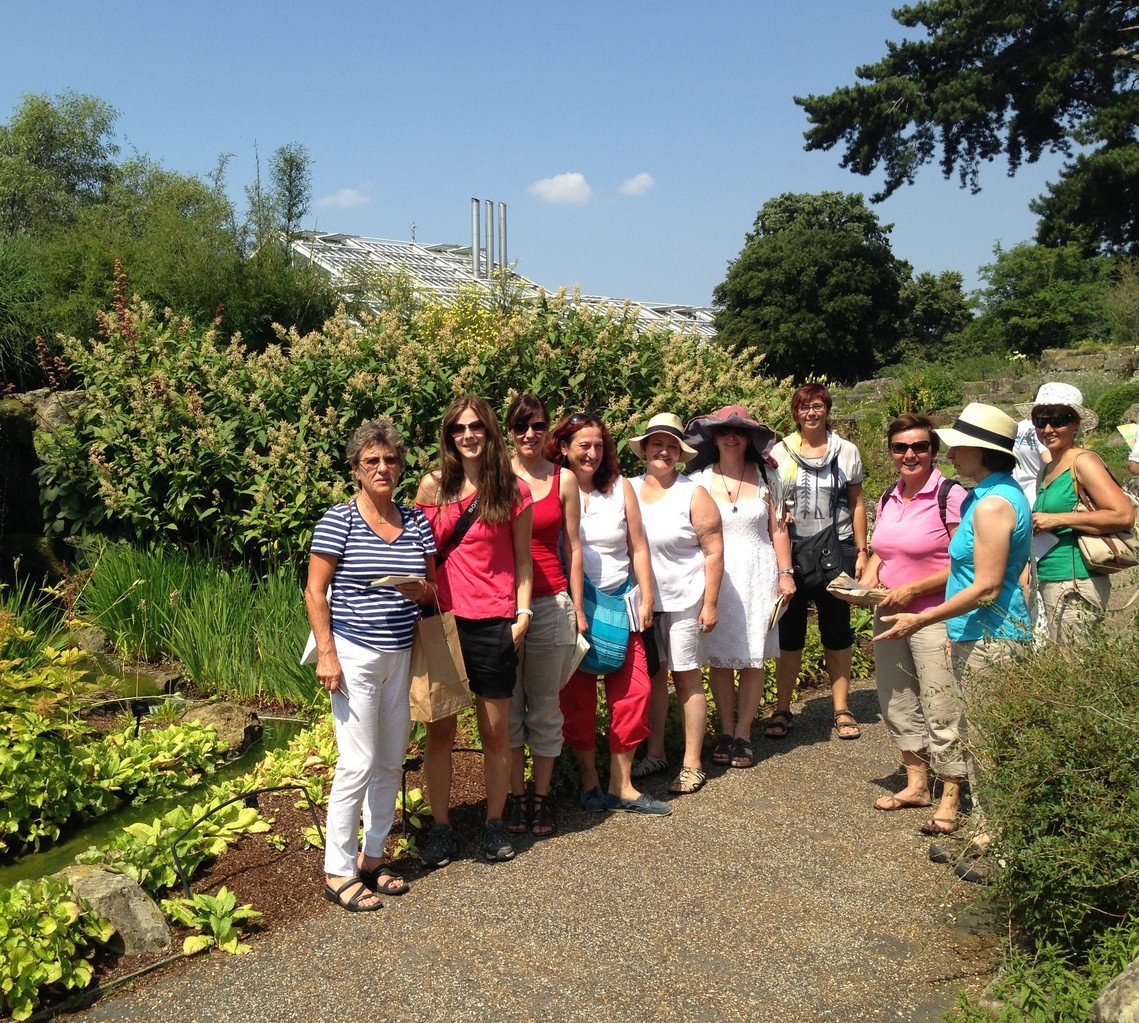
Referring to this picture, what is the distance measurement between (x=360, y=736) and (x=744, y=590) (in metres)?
2.37

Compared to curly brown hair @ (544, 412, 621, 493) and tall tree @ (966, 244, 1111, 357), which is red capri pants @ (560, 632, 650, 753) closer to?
curly brown hair @ (544, 412, 621, 493)

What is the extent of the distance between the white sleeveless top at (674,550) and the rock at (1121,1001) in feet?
9.31

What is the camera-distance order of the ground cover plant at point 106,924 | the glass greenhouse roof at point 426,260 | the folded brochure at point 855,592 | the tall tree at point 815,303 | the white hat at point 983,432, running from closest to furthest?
the ground cover plant at point 106,924 → the white hat at point 983,432 → the folded brochure at point 855,592 → the glass greenhouse roof at point 426,260 → the tall tree at point 815,303

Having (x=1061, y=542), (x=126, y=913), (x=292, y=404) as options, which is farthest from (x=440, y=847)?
(x=292, y=404)

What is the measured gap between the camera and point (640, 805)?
4965 mm

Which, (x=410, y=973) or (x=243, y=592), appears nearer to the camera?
(x=410, y=973)

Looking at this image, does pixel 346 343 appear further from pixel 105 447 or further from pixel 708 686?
pixel 708 686

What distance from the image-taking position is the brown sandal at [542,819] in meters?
4.74

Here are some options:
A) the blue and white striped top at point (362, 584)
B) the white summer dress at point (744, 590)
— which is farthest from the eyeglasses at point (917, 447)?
the blue and white striped top at point (362, 584)

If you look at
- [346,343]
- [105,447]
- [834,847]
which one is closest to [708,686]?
[834,847]

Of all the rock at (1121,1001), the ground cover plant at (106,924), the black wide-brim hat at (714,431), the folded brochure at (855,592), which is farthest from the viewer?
the black wide-brim hat at (714,431)

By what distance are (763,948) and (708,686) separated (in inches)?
110

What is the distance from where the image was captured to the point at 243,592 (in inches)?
280

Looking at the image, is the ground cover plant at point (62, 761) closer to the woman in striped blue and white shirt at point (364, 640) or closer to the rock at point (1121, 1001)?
the woman in striped blue and white shirt at point (364, 640)
